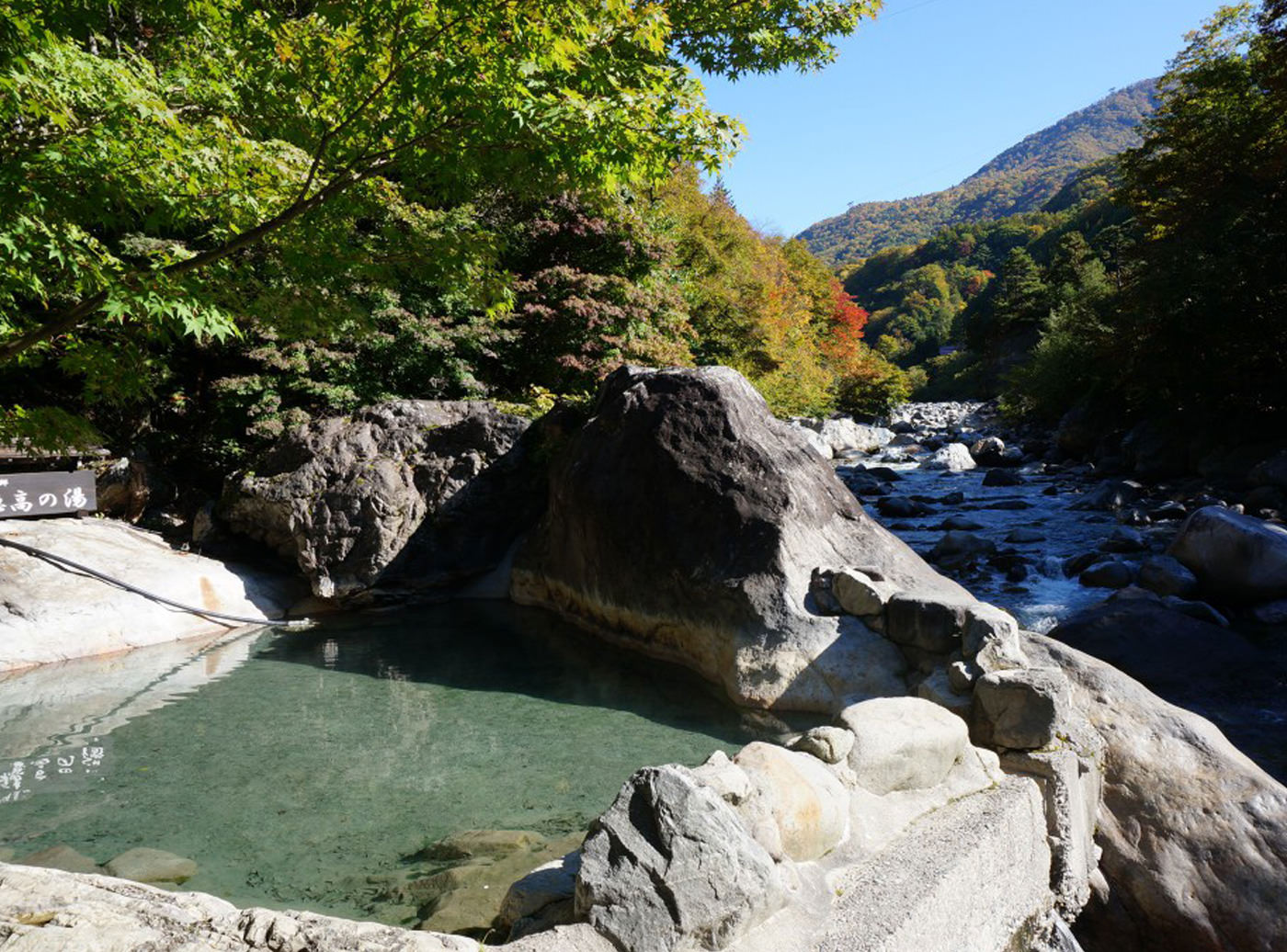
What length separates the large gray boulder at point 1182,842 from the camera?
3793mm

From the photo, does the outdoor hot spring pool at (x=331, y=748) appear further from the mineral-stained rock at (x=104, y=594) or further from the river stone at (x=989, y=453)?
the river stone at (x=989, y=453)

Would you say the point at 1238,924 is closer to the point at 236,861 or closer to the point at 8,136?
the point at 236,861

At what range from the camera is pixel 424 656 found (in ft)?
26.0

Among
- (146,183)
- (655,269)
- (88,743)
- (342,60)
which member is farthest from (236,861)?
(655,269)

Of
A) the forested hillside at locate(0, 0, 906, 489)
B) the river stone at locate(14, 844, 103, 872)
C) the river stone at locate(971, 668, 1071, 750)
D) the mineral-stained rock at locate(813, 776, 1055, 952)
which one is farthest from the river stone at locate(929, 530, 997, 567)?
the river stone at locate(14, 844, 103, 872)

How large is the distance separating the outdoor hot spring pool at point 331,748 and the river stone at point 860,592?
1.32 m

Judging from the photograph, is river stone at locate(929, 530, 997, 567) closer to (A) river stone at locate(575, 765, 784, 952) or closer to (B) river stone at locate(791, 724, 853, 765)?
(B) river stone at locate(791, 724, 853, 765)

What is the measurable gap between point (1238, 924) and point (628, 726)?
3738 millimetres

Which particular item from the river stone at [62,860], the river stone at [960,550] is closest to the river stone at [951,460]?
the river stone at [960,550]

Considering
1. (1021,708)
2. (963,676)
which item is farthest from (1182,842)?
(963,676)

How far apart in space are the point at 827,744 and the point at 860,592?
2.86 metres

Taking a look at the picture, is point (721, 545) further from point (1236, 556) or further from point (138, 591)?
point (138, 591)

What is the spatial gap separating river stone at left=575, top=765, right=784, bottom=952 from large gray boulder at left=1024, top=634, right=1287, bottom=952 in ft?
8.63

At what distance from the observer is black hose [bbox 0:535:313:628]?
832 cm
